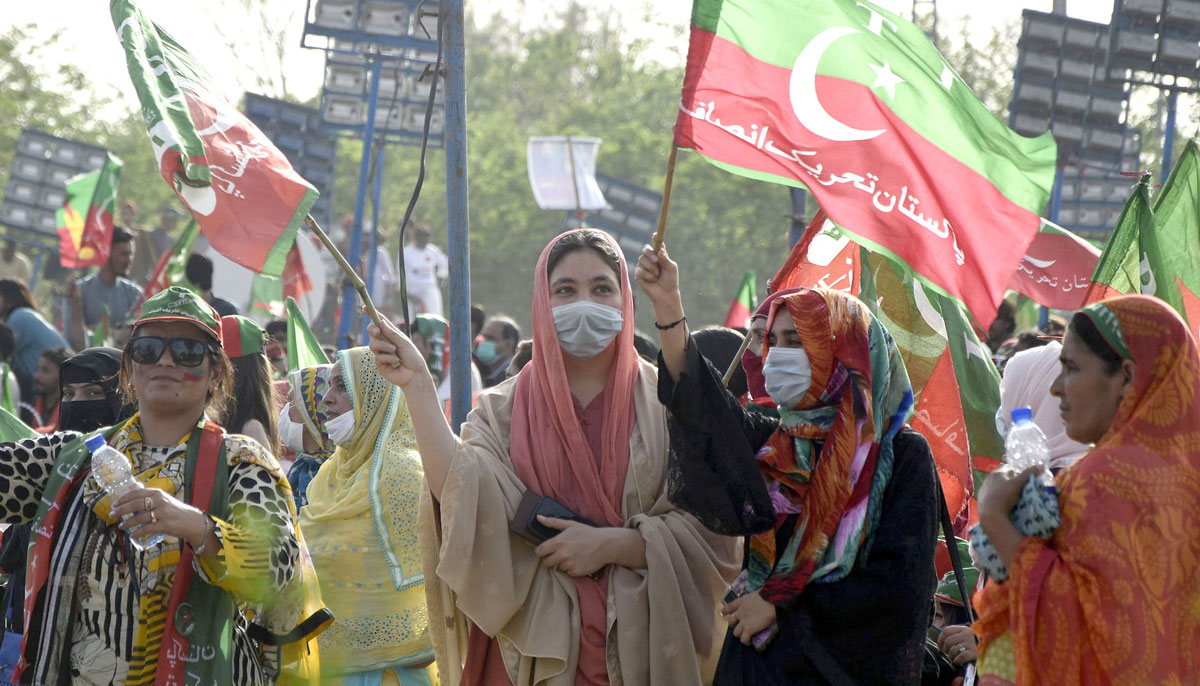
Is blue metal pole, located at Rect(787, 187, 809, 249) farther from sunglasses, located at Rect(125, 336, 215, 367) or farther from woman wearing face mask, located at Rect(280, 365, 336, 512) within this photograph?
sunglasses, located at Rect(125, 336, 215, 367)

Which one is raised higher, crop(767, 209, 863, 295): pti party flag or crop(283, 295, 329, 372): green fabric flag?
crop(767, 209, 863, 295): pti party flag

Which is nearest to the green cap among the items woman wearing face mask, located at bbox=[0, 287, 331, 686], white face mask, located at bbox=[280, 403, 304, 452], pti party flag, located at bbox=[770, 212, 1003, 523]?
woman wearing face mask, located at bbox=[0, 287, 331, 686]

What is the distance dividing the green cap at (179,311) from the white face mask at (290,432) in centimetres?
189

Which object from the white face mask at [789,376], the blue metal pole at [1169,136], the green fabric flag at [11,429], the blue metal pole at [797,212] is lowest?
the green fabric flag at [11,429]

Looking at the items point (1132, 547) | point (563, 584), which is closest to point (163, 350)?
point (563, 584)

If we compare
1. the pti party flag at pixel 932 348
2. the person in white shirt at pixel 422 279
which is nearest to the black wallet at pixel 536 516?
the pti party flag at pixel 932 348

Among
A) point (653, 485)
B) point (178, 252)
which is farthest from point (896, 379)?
point (178, 252)

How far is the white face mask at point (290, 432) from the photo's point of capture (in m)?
5.08

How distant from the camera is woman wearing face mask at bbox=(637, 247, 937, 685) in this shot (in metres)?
2.92

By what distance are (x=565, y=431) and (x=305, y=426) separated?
1784 mm

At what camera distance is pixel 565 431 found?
133 inches

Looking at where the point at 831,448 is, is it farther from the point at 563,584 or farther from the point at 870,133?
the point at 870,133

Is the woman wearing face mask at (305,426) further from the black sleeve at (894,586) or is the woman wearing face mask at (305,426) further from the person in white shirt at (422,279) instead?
the person in white shirt at (422,279)

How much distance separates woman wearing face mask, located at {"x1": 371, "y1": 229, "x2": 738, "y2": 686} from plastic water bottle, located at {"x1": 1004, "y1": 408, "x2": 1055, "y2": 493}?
98 cm
